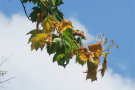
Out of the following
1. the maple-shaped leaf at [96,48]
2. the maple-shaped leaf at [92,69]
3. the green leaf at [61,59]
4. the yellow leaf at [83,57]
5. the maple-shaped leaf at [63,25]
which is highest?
the maple-shaped leaf at [63,25]

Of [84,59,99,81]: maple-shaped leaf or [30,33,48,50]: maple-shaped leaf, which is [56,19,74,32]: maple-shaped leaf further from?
A: [84,59,99,81]: maple-shaped leaf

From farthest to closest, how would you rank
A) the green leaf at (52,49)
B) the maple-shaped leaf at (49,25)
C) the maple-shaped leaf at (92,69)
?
the green leaf at (52,49), the maple-shaped leaf at (49,25), the maple-shaped leaf at (92,69)

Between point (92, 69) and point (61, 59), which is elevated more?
point (61, 59)

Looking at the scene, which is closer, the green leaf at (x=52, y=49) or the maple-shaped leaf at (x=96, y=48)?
the maple-shaped leaf at (x=96, y=48)

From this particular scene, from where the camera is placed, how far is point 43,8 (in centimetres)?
300

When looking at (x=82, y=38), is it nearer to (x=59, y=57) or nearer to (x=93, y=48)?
(x=59, y=57)

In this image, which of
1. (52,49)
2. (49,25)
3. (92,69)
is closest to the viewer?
(92,69)

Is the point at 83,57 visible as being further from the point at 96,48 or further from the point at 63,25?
the point at 63,25

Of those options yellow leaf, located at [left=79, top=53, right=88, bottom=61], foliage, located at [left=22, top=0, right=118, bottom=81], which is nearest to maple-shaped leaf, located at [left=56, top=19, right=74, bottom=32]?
foliage, located at [left=22, top=0, right=118, bottom=81]

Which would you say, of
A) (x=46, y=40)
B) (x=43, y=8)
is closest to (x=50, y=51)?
(x=46, y=40)

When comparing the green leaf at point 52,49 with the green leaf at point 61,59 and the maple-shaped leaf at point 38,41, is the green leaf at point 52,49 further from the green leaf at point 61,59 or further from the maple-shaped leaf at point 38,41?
the maple-shaped leaf at point 38,41

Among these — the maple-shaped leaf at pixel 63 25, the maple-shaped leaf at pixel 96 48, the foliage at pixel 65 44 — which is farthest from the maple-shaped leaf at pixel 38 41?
the maple-shaped leaf at pixel 96 48

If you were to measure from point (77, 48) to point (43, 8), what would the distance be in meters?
1.00

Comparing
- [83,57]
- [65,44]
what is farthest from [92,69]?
[65,44]
